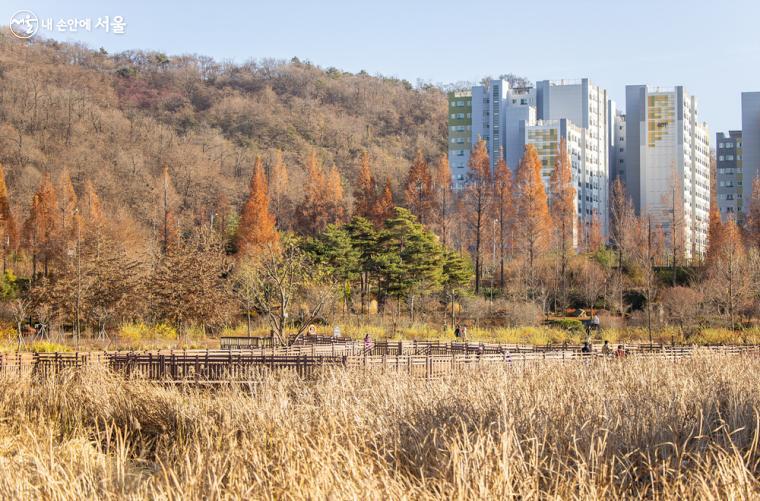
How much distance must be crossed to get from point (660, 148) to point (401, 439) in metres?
72.3

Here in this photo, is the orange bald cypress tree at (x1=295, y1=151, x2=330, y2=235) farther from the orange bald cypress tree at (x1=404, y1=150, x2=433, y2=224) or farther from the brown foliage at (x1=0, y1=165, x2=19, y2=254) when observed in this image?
the brown foliage at (x1=0, y1=165, x2=19, y2=254)

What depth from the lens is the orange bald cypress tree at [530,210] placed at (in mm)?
51656

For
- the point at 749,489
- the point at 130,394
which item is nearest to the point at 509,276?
the point at 130,394

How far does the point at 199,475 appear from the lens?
8.02 metres

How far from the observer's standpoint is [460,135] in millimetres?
85375

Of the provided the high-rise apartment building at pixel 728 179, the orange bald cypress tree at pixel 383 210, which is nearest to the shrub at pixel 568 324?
the orange bald cypress tree at pixel 383 210

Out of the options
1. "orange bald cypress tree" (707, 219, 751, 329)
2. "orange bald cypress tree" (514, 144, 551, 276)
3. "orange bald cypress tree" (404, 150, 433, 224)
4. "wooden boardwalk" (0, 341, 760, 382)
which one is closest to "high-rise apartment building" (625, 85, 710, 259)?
"orange bald cypress tree" (514, 144, 551, 276)

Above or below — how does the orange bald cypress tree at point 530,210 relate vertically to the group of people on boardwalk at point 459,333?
above

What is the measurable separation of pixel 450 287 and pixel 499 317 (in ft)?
9.57

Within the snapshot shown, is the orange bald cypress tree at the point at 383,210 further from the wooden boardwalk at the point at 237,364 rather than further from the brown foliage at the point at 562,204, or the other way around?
the wooden boardwalk at the point at 237,364

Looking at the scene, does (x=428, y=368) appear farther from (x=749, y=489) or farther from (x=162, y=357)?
(x=749, y=489)

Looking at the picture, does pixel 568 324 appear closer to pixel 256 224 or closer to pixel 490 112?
pixel 256 224

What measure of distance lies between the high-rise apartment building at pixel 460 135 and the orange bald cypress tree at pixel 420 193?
29.0 m

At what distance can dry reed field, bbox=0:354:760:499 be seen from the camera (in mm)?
7844
